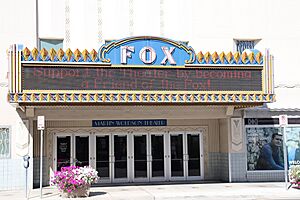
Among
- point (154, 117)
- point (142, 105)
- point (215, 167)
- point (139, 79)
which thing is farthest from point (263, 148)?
point (139, 79)

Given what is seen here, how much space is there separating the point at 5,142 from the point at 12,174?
141cm

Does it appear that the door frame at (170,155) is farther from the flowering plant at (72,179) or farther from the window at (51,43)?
the flowering plant at (72,179)

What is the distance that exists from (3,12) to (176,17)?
26.2 ft

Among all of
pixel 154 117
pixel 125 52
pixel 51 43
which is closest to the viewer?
pixel 125 52

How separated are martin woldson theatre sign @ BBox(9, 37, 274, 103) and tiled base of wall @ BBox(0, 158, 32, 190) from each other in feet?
14.7

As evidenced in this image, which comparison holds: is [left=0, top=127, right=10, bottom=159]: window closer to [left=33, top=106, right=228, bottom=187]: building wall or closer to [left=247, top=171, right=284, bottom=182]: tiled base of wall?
[left=33, top=106, right=228, bottom=187]: building wall

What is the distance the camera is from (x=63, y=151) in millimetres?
24094

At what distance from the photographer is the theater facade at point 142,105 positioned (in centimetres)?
1934

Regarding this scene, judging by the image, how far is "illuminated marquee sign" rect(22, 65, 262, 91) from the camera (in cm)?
1922

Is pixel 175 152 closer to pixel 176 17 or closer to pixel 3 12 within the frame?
pixel 176 17

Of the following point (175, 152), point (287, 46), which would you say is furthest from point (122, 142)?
point (287, 46)

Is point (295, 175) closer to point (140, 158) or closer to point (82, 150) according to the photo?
point (140, 158)

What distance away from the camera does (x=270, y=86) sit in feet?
68.4

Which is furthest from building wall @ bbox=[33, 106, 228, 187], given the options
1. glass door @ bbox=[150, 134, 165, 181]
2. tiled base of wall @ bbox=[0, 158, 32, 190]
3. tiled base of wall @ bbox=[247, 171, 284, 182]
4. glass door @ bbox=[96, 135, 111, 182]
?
tiled base of wall @ bbox=[247, 171, 284, 182]
